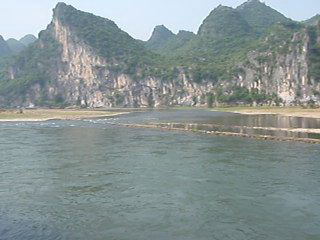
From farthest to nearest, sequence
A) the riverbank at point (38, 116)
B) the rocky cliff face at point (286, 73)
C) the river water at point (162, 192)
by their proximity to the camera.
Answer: the rocky cliff face at point (286, 73) → the riverbank at point (38, 116) → the river water at point (162, 192)

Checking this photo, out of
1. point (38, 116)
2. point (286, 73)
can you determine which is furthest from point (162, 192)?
point (286, 73)

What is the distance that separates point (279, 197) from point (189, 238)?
27.3 ft

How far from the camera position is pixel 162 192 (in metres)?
27.1

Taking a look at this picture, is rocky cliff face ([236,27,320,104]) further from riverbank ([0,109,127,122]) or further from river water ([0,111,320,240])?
river water ([0,111,320,240])

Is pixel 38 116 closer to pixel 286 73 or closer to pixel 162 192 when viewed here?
pixel 162 192

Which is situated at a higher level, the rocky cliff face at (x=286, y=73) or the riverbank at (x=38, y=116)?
the rocky cliff face at (x=286, y=73)

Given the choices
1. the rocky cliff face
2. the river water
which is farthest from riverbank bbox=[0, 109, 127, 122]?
the rocky cliff face

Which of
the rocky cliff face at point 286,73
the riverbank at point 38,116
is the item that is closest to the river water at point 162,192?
the riverbank at point 38,116

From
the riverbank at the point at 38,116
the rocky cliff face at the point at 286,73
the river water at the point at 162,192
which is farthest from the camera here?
the rocky cliff face at the point at 286,73

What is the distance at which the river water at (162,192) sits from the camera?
66.3 feet

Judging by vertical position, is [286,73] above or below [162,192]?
above

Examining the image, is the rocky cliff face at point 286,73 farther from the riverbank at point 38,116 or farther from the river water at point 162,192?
the river water at point 162,192

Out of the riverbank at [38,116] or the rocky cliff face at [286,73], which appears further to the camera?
the rocky cliff face at [286,73]

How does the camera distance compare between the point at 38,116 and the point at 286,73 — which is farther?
the point at 286,73
